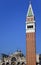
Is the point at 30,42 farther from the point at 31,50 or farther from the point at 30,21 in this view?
the point at 30,21

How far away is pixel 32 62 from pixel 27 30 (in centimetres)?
460

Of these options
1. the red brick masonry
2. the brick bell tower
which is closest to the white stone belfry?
the brick bell tower

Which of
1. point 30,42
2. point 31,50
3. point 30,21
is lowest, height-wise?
point 31,50

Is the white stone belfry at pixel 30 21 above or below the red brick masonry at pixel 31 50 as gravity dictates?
above

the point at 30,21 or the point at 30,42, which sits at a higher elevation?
the point at 30,21

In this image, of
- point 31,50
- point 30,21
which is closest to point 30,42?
point 31,50

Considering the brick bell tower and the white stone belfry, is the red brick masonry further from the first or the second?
the white stone belfry

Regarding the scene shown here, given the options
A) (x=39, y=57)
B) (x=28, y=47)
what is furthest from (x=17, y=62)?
(x=28, y=47)

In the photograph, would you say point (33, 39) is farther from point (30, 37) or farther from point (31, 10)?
point (31, 10)

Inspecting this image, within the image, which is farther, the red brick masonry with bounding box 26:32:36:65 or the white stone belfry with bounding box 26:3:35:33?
the white stone belfry with bounding box 26:3:35:33

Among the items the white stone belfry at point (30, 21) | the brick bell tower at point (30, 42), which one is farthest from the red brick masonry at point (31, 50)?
the white stone belfry at point (30, 21)

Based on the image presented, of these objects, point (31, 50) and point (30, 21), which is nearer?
point (31, 50)

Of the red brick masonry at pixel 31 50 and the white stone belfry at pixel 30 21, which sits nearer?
the red brick masonry at pixel 31 50

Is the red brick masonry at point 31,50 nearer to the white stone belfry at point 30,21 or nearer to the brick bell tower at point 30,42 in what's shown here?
the brick bell tower at point 30,42
